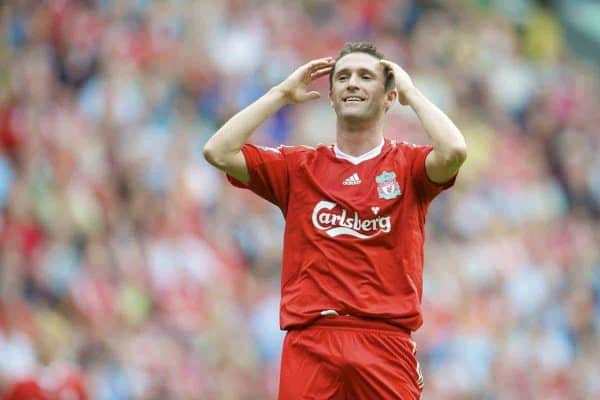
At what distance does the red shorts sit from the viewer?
321 inches

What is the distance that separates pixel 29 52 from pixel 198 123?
2.02 meters

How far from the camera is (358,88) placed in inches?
332

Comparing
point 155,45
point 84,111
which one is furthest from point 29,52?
point 155,45

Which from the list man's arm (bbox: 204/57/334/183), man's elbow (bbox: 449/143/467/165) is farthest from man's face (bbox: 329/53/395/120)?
man's elbow (bbox: 449/143/467/165)

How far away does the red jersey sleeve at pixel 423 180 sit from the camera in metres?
8.36

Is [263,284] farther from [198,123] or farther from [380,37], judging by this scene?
[380,37]

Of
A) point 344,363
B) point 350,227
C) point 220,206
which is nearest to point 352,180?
point 350,227

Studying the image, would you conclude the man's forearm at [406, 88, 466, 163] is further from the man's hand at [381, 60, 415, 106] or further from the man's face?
the man's face

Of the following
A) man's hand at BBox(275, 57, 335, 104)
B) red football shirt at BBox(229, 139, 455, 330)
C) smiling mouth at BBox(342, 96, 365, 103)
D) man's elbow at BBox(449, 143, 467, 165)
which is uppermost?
man's hand at BBox(275, 57, 335, 104)

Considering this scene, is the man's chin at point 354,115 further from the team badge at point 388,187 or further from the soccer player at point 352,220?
the team badge at point 388,187

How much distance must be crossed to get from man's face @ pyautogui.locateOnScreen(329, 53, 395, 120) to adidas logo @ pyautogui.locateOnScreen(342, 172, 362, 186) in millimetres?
296

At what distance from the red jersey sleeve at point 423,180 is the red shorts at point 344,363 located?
2.30 feet

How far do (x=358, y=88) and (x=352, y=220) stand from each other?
2.17 ft

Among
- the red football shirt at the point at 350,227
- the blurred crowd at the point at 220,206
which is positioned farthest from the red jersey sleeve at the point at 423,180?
the blurred crowd at the point at 220,206
